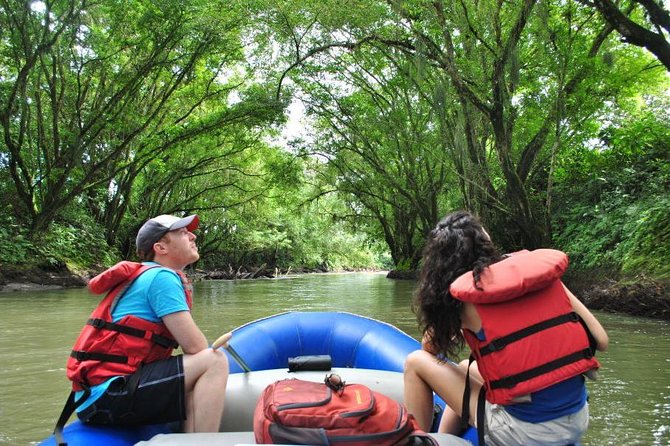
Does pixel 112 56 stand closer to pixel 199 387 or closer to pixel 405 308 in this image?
pixel 405 308

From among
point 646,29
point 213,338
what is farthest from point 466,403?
point 646,29

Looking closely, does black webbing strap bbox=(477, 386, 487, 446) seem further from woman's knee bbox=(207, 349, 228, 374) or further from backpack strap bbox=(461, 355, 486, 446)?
woman's knee bbox=(207, 349, 228, 374)

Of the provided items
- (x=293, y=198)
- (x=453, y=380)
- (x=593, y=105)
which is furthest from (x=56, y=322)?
(x=293, y=198)

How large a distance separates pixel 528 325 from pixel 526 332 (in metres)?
0.02

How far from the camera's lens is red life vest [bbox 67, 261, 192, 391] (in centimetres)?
189

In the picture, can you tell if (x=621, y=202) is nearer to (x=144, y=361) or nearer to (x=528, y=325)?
(x=528, y=325)

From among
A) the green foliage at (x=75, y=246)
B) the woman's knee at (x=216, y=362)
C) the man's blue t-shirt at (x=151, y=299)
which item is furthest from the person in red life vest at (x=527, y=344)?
the green foliage at (x=75, y=246)

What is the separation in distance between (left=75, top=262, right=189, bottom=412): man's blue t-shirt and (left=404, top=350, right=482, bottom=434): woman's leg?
0.98 metres

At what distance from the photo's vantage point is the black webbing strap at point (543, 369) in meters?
1.59

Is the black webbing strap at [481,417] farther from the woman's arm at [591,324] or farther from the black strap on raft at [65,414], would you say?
the black strap on raft at [65,414]

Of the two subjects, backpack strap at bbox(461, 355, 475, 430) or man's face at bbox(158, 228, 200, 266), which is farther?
man's face at bbox(158, 228, 200, 266)

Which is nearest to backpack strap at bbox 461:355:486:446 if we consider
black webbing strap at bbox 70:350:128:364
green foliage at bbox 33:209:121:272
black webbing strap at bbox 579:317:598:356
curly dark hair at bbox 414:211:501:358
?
curly dark hair at bbox 414:211:501:358

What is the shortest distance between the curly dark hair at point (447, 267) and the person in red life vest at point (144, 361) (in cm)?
86

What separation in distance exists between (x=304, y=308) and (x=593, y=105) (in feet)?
21.2
